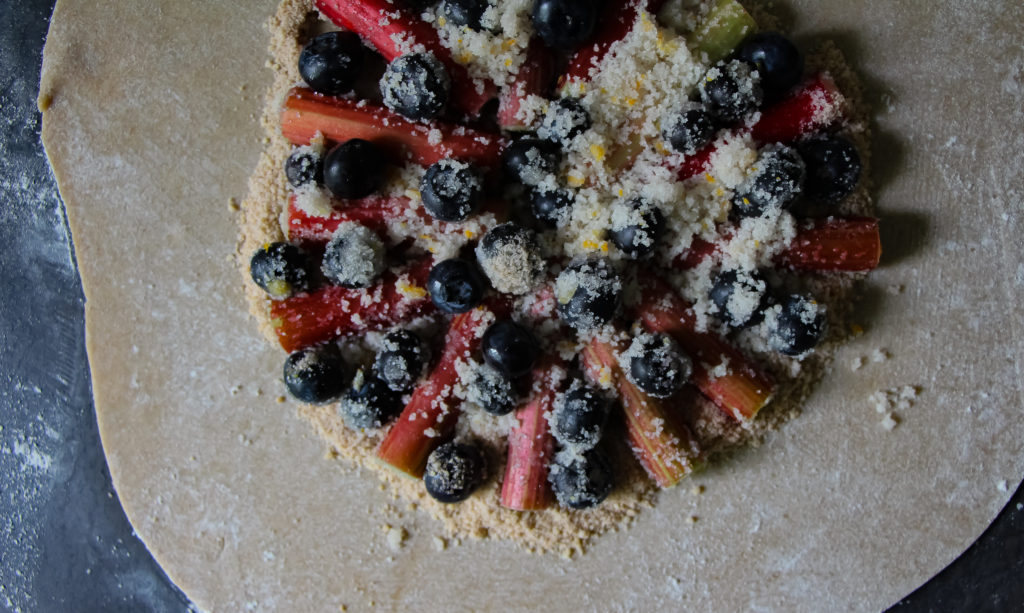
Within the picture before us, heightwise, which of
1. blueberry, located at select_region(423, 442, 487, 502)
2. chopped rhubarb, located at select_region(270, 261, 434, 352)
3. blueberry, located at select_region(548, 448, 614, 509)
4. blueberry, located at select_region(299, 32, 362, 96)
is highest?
blueberry, located at select_region(299, 32, 362, 96)

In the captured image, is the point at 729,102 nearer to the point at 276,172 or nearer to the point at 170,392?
the point at 276,172

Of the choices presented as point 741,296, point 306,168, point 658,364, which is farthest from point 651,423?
point 306,168

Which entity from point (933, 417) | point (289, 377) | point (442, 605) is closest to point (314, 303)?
point (289, 377)

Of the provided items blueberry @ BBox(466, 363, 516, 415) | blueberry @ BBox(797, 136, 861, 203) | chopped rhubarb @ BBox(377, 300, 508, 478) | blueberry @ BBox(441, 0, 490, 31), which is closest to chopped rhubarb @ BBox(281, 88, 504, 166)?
blueberry @ BBox(441, 0, 490, 31)

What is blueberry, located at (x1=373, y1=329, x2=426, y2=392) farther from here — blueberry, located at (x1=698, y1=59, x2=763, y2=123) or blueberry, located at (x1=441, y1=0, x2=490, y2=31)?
blueberry, located at (x1=698, y1=59, x2=763, y2=123)

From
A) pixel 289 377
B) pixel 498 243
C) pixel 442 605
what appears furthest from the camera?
pixel 442 605

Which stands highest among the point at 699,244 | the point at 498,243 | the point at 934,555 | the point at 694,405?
the point at 498,243
